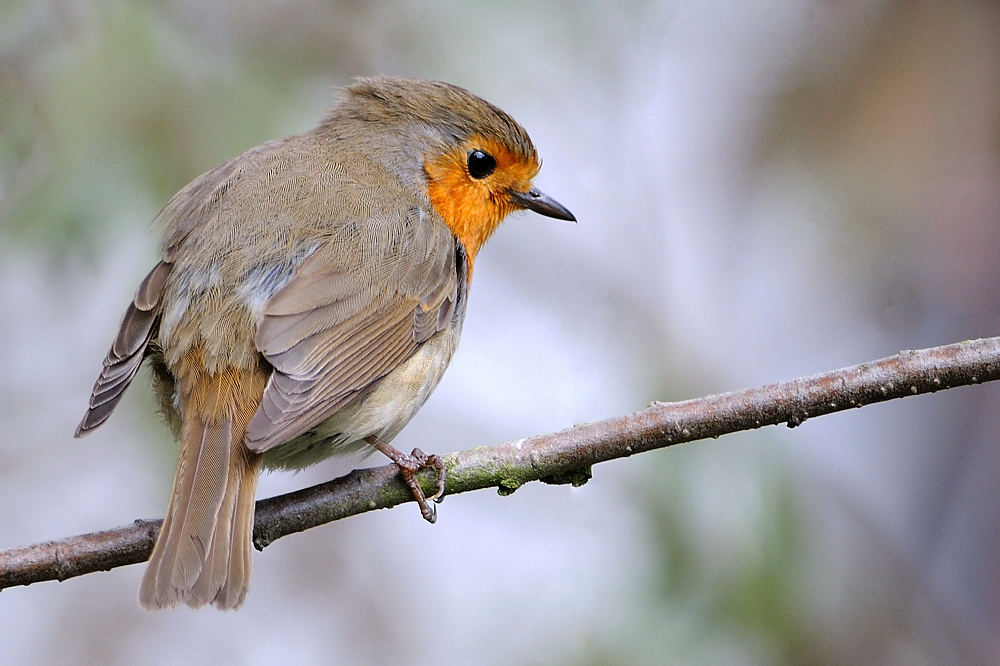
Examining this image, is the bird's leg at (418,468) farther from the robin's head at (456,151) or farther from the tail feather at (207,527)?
the robin's head at (456,151)

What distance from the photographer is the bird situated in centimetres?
301

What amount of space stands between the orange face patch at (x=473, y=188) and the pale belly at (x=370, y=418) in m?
0.66

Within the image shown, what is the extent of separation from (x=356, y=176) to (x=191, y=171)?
0.74m

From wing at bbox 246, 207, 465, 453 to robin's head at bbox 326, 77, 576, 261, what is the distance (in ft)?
0.75

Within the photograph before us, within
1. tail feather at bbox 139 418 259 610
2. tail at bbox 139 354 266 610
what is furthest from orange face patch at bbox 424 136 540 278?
tail feather at bbox 139 418 259 610

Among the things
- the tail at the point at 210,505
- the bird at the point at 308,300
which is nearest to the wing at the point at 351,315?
the bird at the point at 308,300

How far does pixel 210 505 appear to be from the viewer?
2.98m

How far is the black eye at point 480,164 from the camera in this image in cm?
429

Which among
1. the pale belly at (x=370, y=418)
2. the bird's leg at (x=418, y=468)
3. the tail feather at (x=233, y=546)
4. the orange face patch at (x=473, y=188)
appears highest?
the orange face patch at (x=473, y=188)

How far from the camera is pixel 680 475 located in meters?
4.31

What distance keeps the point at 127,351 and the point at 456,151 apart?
1560mm

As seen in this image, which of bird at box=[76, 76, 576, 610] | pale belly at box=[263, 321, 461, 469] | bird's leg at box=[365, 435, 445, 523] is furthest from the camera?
pale belly at box=[263, 321, 461, 469]

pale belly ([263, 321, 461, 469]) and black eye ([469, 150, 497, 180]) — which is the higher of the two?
black eye ([469, 150, 497, 180])

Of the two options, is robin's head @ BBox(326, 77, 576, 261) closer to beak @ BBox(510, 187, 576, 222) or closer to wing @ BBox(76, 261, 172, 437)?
beak @ BBox(510, 187, 576, 222)
